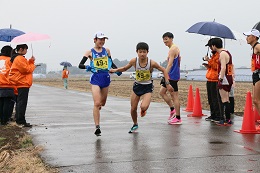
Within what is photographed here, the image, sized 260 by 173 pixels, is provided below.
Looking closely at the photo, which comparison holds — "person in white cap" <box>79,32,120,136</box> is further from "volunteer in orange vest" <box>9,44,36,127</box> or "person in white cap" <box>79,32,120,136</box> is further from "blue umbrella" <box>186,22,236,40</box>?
"blue umbrella" <box>186,22,236,40</box>

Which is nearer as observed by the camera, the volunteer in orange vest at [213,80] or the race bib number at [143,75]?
the race bib number at [143,75]

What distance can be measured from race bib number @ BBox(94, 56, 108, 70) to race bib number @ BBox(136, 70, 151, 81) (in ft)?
2.06

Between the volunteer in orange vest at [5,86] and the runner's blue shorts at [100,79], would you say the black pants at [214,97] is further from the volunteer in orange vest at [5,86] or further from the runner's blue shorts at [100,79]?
the volunteer in orange vest at [5,86]

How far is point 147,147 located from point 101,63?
7.06 feet

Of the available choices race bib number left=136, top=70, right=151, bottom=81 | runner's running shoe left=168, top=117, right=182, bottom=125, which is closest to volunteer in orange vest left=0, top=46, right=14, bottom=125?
race bib number left=136, top=70, right=151, bottom=81

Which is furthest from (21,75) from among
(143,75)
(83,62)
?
(143,75)

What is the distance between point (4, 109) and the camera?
10297mm

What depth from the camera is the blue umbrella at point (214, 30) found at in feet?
34.1

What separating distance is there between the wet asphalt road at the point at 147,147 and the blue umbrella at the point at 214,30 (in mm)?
2023

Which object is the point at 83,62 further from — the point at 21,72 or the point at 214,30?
the point at 214,30

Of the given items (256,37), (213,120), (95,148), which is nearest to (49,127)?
(95,148)

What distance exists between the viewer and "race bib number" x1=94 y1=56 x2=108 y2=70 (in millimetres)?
8531

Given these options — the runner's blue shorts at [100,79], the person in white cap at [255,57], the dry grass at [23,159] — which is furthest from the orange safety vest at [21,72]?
the person in white cap at [255,57]

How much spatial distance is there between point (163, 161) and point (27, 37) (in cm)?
504
